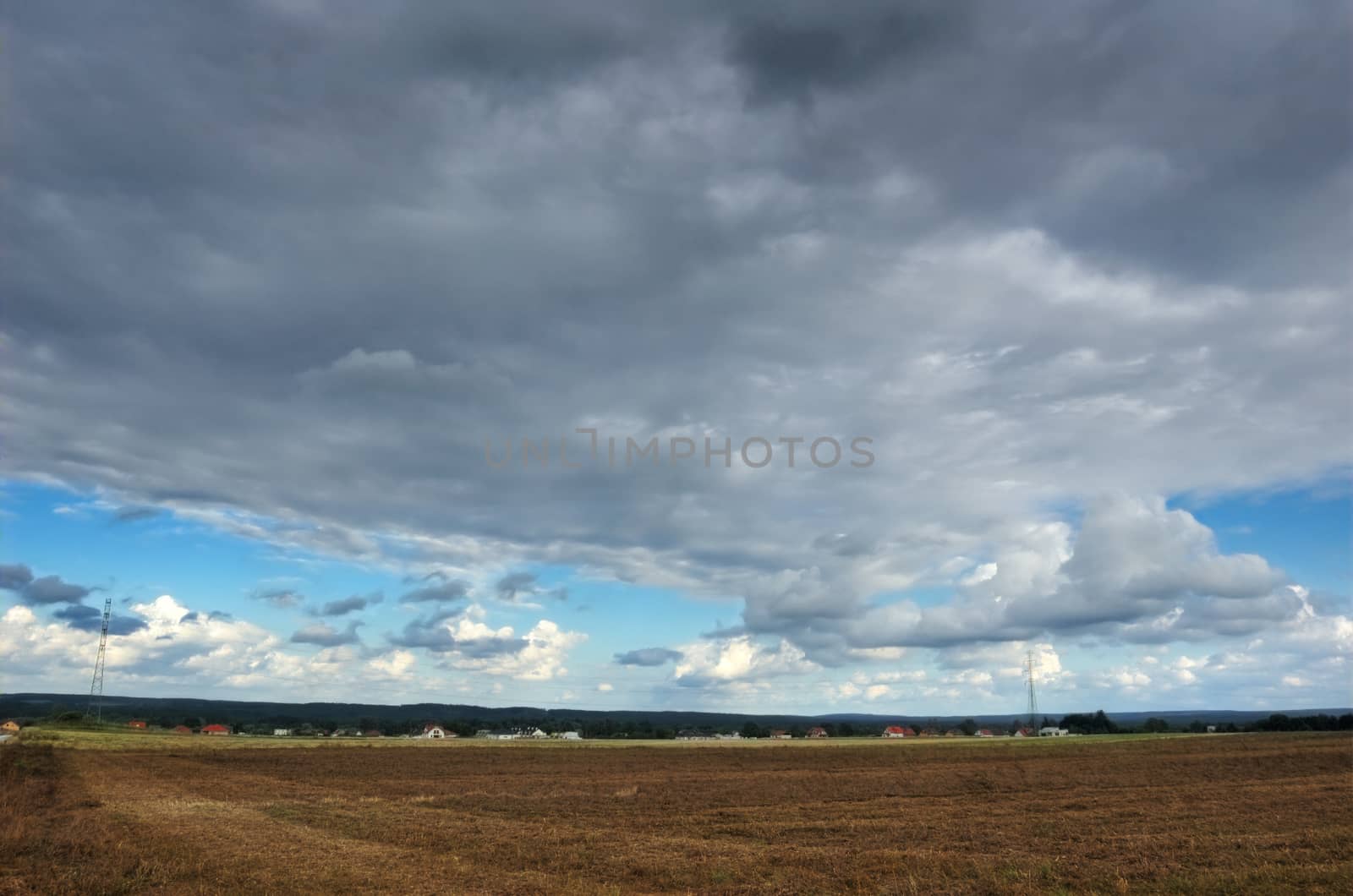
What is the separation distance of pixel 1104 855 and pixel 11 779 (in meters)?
60.6

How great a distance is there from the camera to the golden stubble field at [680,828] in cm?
2194

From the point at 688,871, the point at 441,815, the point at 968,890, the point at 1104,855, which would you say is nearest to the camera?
the point at 968,890

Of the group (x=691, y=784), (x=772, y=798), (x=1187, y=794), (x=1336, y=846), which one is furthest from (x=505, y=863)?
(x=1187, y=794)

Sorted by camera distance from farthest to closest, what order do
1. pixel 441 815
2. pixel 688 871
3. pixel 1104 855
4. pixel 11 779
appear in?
1. pixel 11 779
2. pixel 441 815
3. pixel 1104 855
4. pixel 688 871

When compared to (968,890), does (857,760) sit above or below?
below

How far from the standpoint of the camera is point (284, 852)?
2595cm

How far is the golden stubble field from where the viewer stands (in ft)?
72.0

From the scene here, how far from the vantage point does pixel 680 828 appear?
108 ft

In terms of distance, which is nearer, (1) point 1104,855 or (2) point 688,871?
(2) point 688,871

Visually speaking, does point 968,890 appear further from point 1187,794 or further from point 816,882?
point 1187,794

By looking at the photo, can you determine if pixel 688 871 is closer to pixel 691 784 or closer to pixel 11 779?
pixel 691 784

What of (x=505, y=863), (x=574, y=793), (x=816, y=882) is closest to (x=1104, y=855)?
(x=816, y=882)

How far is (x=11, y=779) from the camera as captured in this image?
2021 inches

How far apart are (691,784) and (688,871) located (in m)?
31.6
